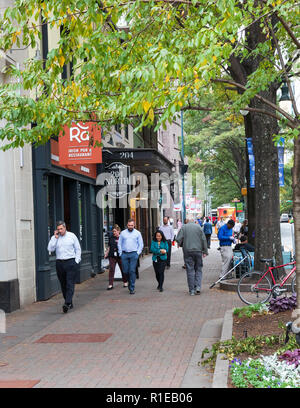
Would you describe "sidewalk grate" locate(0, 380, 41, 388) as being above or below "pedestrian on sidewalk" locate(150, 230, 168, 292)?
below

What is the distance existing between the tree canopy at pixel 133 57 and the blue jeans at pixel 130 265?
4533 mm

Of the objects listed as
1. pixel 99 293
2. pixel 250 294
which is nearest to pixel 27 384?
pixel 250 294

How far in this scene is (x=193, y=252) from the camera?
13906 mm

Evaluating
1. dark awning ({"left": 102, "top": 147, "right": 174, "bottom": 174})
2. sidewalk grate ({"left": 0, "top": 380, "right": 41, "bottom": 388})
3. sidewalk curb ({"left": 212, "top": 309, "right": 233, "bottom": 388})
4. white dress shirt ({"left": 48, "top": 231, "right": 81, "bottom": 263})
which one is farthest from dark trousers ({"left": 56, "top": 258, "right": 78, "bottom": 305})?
dark awning ({"left": 102, "top": 147, "right": 174, "bottom": 174})

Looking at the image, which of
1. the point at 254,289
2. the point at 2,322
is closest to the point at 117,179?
the point at 254,289

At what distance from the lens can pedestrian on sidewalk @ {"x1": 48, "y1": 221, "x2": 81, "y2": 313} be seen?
11812 millimetres

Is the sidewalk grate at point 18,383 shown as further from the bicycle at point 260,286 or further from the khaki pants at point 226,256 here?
the khaki pants at point 226,256

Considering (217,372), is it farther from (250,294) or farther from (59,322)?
(250,294)

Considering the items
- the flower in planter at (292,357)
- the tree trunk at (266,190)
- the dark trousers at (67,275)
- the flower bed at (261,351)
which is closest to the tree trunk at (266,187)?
the tree trunk at (266,190)

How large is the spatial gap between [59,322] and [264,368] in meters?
5.63

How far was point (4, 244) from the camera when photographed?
11852 mm

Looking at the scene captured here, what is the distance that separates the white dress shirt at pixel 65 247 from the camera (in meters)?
11.9

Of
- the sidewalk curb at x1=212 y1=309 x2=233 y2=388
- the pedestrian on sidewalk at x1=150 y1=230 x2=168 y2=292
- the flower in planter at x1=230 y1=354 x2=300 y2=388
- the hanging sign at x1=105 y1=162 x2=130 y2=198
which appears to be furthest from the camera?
the hanging sign at x1=105 y1=162 x2=130 y2=198

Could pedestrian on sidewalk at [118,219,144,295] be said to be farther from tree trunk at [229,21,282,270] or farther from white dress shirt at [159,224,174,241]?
white dress shirt at [159,224,174,241]
